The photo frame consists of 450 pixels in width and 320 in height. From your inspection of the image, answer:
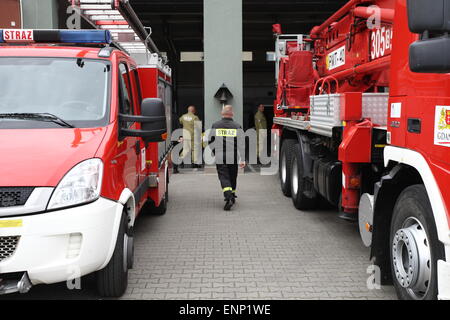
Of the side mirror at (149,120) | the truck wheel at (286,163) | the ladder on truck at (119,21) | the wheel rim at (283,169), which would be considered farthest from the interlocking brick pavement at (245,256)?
the ladder on truck at (119,21)

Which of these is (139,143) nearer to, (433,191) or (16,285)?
(16,285)

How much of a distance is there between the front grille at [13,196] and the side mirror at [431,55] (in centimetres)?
267

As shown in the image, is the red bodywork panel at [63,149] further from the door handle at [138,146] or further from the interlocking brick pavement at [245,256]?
the interlocking brick pavement at [245,256]

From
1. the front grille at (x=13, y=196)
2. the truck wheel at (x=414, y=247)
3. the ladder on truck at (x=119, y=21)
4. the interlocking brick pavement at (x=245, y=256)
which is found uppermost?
the ladder on truck at (x=119, y=21)

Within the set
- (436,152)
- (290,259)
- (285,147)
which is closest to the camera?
(436,152)

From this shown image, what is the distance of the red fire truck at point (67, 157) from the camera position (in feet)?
11.3

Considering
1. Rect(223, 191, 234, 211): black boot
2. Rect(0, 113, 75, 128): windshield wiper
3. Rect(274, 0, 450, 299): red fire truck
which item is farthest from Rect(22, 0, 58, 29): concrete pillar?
Rect(0, 113, 75, 128): windshield wiper

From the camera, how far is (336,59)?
306 inches

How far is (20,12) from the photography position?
13227mm

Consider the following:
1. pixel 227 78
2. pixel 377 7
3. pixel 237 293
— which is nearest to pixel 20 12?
pixel 227 78

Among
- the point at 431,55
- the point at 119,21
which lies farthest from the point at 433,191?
the point at 119,21
